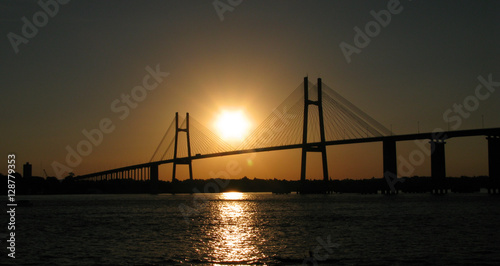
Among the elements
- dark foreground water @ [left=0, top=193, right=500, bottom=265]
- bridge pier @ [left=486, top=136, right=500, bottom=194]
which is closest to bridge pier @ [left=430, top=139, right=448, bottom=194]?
bridge pier @ [left=486, top=136, right=500, bottom=194]

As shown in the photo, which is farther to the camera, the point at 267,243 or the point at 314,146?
the point at 314,146

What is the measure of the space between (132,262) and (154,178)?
306ft

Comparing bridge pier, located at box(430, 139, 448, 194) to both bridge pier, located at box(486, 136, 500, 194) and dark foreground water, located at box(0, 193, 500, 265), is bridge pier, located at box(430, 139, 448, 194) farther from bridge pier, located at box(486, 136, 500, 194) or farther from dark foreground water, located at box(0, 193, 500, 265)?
dark foreground water, located at box(0, 193, 500, 265)

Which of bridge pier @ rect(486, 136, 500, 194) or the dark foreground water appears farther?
bridge pier @ rect(486, 136, 500, 194)

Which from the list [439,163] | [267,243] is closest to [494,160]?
[439,163]

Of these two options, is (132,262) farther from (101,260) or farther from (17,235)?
(17,235)

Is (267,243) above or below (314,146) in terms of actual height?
below

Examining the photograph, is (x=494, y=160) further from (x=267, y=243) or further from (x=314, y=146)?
(x=267, y=243)

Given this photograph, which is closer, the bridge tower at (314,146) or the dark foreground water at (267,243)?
the dark foreground water at (267,243)

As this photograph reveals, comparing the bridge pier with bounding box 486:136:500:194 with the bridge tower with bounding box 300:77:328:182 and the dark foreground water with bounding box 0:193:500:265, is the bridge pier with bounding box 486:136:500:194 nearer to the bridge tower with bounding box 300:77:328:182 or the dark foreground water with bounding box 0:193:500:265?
the bridge tower with bounding box 300:77:328:182

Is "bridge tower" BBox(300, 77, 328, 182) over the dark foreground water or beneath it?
over

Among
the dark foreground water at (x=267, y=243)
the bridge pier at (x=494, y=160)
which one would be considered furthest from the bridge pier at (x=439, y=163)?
the dark foreground water at (x=267, y=243)

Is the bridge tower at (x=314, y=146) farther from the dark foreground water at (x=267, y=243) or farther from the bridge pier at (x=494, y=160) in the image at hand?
the dark foreground water at (x=267, y=243)

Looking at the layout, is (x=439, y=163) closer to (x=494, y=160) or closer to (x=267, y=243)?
(x=494, y=160)
